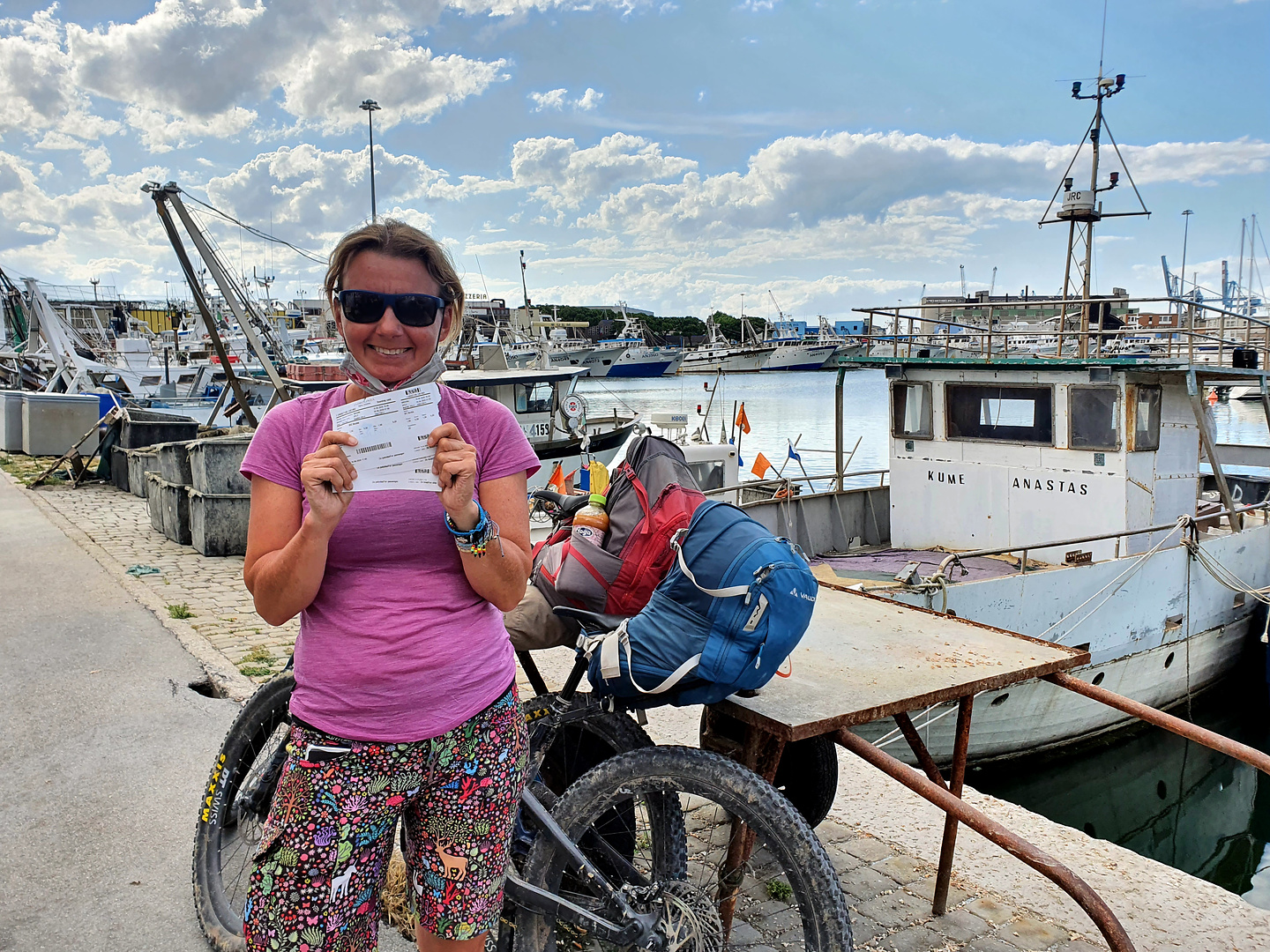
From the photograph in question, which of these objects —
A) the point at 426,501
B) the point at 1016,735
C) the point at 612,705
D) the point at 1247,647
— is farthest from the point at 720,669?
the point at 1247,647

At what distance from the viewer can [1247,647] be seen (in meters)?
11.0

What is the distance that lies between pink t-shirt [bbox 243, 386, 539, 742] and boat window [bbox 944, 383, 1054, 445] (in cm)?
925

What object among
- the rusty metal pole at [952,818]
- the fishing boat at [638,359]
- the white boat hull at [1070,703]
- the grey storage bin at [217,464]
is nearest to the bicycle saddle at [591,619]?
the rusty metal pole at [952,818]

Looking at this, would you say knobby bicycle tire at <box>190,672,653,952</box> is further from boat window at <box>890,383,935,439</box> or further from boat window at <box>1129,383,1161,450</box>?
boat window at <box>890,383,935,439</box>

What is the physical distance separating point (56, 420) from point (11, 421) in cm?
206

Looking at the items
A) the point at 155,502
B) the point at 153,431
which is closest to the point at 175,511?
the point at 155,502

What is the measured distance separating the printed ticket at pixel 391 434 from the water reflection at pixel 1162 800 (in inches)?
319

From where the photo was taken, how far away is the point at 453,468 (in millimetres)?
1631

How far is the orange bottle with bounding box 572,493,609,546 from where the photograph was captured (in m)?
2.65

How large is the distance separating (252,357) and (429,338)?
42.2 m

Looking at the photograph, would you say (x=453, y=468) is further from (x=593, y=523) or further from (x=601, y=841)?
(x=601, y=841)

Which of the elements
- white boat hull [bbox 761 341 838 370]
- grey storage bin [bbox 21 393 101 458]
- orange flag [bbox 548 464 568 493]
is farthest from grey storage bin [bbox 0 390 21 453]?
white boat hull [bbox 761 341 838 370]

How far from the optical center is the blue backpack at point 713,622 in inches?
85.5

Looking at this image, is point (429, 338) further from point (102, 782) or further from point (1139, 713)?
point (102, 782)
